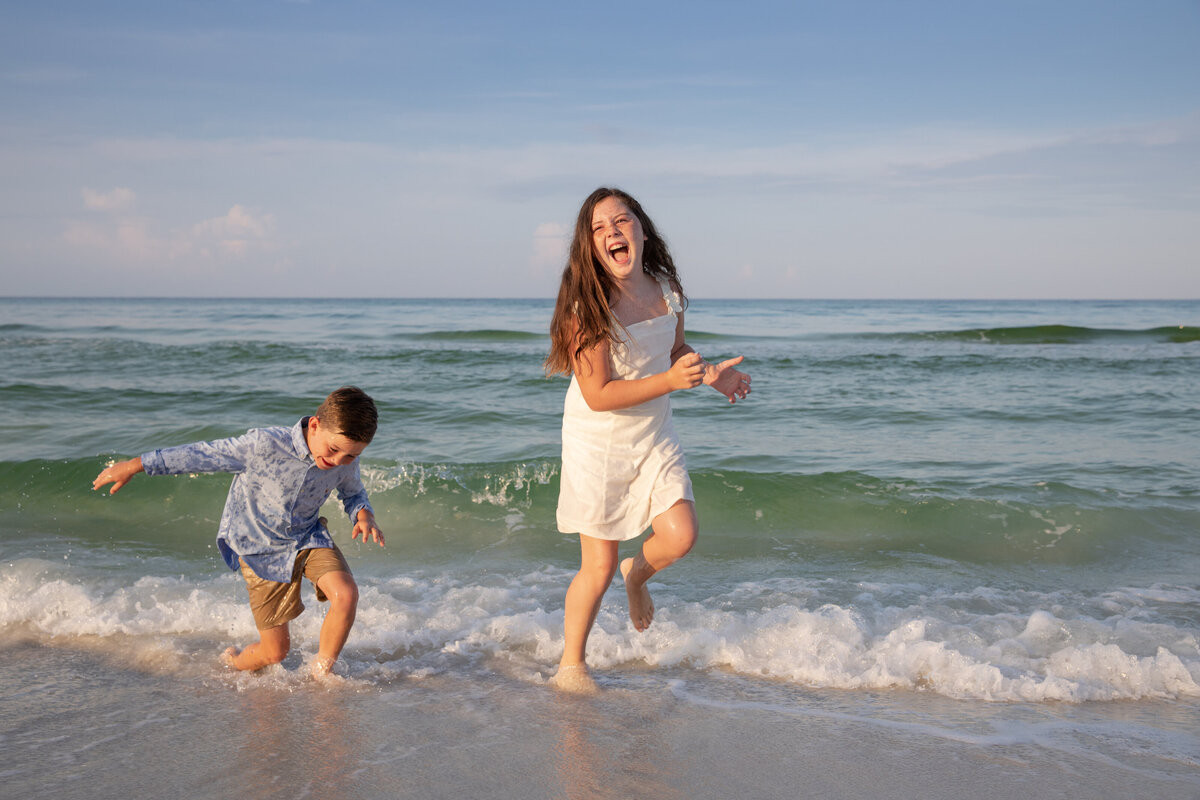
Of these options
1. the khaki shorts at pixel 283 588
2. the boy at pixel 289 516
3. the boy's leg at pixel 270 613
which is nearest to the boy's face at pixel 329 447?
the boy at pixel 289 516

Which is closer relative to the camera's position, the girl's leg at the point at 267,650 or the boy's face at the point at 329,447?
the boy's face at the point at 329,447

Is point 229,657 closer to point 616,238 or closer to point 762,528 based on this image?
point 616,238

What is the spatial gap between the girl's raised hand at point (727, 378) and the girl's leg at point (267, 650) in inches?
81.2

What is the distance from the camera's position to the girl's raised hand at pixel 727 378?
3.10 meters

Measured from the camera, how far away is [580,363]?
3.35 metres

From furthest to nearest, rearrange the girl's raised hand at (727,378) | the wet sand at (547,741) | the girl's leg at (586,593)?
the girl's leg at (586,593) < the girl's raised hand at (727,378) < the wet sand at (547,741)

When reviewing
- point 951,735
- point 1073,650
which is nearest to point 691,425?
point 1073,650

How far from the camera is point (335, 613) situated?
11.9ft

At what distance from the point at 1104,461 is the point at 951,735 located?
6.15 metres

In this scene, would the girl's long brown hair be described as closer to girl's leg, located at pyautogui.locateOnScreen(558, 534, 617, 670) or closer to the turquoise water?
girl's leg, located at pyautogui.locateOnScreen(558, 534, 617, 670)

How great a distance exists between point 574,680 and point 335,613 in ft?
3.24

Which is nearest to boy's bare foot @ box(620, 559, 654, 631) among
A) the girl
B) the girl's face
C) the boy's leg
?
the girl

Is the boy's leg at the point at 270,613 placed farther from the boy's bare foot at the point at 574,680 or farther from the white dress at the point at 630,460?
the white dress at the point at 630,460

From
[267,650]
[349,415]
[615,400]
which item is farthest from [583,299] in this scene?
[267,650]
